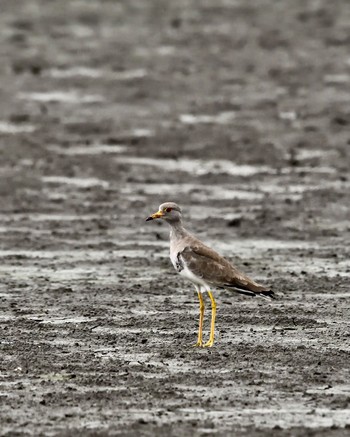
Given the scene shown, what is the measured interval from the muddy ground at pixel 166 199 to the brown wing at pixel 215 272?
46 centimetres

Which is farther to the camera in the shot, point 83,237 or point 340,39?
point 340,39

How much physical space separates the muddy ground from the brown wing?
0.46 meters

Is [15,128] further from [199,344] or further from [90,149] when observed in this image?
[199,344]

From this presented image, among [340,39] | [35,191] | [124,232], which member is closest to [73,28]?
[340,39]

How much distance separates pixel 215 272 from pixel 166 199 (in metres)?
6.91

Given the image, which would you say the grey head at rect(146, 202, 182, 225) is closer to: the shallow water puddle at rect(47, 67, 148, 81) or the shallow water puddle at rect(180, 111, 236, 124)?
the shallow water puddle at rect(180, 111, 236, 124)

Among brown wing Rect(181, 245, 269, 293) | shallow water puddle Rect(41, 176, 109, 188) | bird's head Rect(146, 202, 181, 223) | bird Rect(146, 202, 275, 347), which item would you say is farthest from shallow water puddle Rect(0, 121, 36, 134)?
brown wing Rect(181, 245, 269, 293)

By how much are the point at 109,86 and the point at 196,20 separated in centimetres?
651

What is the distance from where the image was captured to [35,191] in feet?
59.9

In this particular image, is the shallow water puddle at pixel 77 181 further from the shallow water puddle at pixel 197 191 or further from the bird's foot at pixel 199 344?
the bird's foot at pixel 199 344

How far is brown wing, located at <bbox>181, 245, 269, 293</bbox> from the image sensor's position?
1105 centimetres

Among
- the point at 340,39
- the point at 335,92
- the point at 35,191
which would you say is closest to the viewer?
the point at 35,191

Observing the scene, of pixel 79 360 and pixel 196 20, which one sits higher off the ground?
pixel 196 20

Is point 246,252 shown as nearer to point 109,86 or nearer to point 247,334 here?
point 247,334
